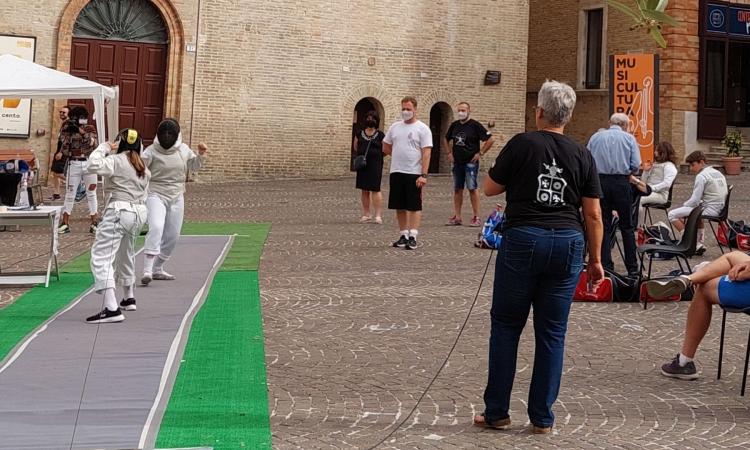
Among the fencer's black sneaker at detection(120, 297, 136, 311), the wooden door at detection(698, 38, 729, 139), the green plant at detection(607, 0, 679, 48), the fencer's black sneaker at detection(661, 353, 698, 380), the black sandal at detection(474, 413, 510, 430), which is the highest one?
the wooden door at detection(698, 38, 729, 139)

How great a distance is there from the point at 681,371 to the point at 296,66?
21972 millimetres

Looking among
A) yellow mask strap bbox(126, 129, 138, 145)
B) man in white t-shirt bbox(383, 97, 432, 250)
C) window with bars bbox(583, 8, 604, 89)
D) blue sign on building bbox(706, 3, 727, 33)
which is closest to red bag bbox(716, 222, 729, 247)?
man in white t-shirt bbox(383, 97, 432, 250)

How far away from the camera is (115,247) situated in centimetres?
931

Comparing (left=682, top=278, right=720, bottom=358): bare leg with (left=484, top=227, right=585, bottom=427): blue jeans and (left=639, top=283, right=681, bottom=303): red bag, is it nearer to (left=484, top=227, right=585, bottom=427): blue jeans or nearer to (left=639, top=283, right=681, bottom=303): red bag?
(left=484, top=227, right=585, bottom=427): blue jeans

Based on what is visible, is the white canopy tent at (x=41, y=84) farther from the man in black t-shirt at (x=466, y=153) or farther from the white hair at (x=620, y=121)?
the white hair at (x=620, y=121)

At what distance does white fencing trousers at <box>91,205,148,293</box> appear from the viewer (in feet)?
29.8

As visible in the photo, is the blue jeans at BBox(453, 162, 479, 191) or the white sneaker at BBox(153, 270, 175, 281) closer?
the white sneaker at BBox(153, 270, 175, 281)

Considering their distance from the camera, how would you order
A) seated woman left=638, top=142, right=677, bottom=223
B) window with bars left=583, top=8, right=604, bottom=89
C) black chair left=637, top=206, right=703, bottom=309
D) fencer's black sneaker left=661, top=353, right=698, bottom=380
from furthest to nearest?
1. window with bars left=583, top=8, right=604, bottom=89
2. seated woman left=638, top=142, right=677, bottom=223
3. black chair left=637, top=206, right=703, bottom=309
4. fencer's black sneaker left=661, top=353, right=698, bottom=380

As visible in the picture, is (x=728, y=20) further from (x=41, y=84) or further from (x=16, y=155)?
(x=41, y=84)

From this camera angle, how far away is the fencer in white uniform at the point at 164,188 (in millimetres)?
11023

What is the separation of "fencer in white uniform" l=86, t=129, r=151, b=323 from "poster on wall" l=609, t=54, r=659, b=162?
6.62 m

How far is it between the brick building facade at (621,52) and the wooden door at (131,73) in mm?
11159

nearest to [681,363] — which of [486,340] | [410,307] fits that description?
[486,340]

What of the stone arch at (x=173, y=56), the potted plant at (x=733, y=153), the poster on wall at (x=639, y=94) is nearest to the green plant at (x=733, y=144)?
the potted plant at (x=733, y=153)
